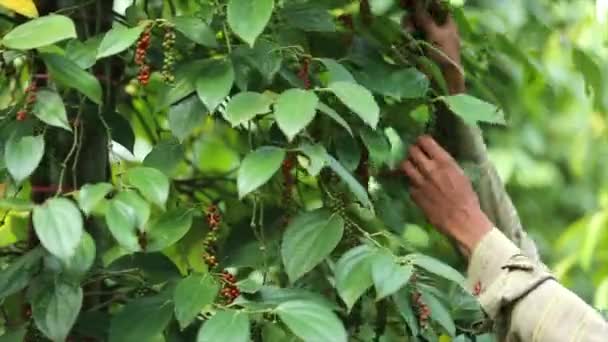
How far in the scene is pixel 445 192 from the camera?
1025 mm

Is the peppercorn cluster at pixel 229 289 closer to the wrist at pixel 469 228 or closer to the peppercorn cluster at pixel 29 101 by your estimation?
the peppercorn cluster at pixel 29 101

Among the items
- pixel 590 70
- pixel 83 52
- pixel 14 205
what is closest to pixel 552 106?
pixel 590 70

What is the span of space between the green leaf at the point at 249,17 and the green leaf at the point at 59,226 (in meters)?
0.17

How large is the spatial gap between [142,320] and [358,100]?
0.71ft

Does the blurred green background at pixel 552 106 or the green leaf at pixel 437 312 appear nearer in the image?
the green leaf at pixel 437 312

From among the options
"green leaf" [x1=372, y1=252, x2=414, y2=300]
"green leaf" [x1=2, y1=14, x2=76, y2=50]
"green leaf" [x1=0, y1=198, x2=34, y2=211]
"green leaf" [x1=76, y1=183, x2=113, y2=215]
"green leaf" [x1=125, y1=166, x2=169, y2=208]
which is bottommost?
"green leaf" [x1=372, y1=252, x2=414, y2=300]

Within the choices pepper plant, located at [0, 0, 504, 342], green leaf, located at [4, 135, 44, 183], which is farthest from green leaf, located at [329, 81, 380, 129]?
green leaf, located at [4, 135, 44, 183]

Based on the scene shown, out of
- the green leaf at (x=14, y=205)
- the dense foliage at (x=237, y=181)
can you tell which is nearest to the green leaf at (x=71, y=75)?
the dense foliage at (x=237, y=181)

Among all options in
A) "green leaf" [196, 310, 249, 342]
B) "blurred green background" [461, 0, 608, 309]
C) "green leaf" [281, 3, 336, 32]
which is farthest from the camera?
"blurred green background" [461, 0, 608, 309]

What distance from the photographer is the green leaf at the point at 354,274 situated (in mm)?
787

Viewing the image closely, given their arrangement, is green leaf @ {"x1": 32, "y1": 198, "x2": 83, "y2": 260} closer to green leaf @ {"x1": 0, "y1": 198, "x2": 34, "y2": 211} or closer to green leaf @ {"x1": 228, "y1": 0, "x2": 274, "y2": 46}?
green leaf @ {"x1": 0, "y1": 198, "x2": 34, "y2": 211}

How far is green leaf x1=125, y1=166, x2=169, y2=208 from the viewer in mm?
770

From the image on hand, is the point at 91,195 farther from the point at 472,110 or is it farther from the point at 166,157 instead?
the point at 472,110

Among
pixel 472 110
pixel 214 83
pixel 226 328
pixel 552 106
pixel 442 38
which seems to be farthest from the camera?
pixel 552 106
